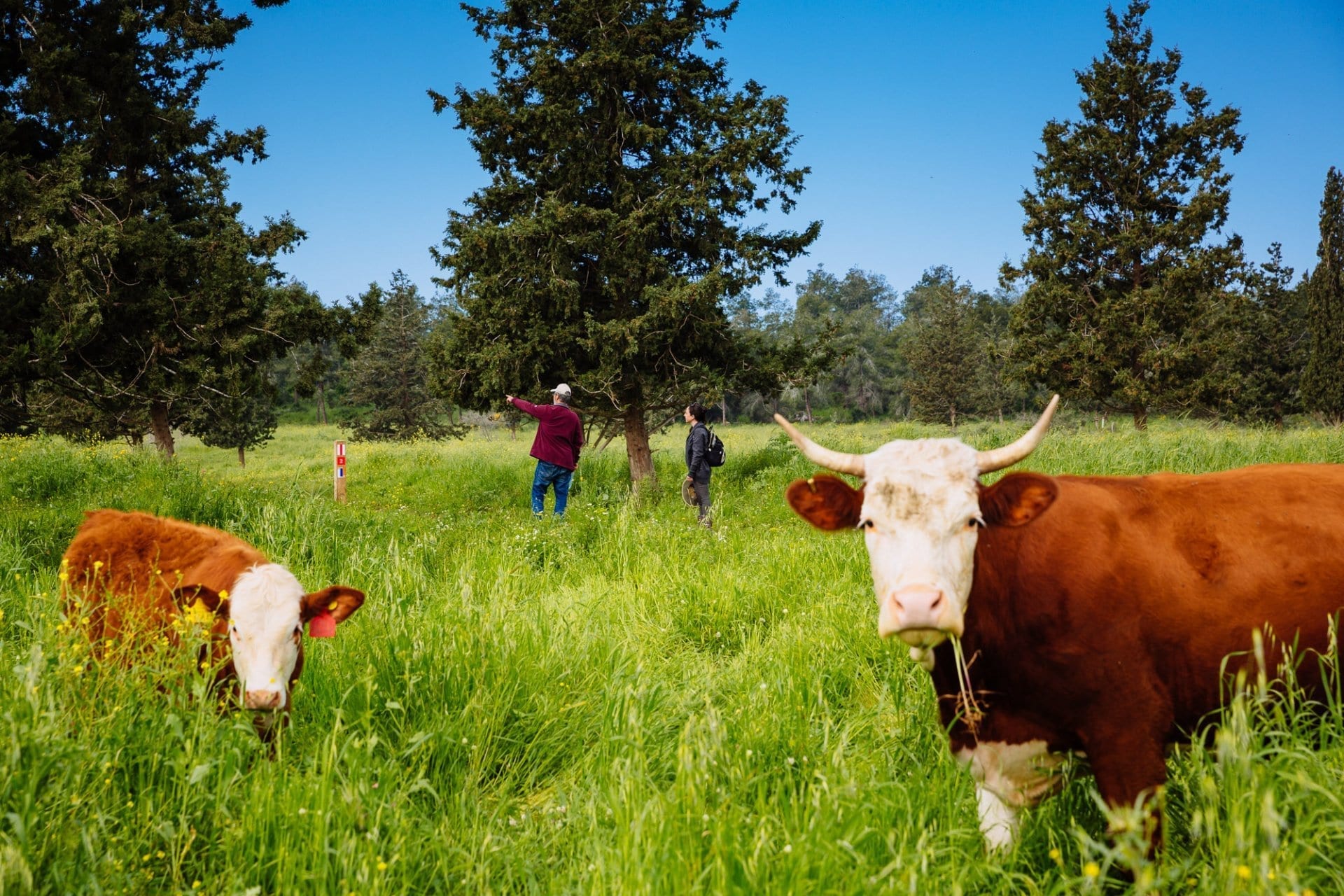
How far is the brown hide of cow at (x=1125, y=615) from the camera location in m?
2.50

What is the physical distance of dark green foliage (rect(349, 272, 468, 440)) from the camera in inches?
1464

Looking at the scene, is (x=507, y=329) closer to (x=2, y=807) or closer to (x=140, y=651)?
(x=140, y=651)

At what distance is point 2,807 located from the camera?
2041 mm

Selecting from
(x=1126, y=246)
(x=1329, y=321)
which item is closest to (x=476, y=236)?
(x=1126, y=246)

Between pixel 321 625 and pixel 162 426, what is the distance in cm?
1305

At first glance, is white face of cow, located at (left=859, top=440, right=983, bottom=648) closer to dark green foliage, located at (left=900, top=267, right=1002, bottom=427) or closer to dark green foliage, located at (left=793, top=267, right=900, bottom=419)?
dark green foliage, located at (left=793, top=267, right=900, bottom=419)

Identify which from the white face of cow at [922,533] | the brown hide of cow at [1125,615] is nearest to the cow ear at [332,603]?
the white face of cow at [922,533]

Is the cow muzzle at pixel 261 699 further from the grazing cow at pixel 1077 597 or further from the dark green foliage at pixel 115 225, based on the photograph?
the dark green foliage at pixel 115 225

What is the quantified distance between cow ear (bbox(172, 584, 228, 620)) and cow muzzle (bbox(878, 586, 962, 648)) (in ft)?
9.81

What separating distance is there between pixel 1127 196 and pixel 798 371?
1471cm

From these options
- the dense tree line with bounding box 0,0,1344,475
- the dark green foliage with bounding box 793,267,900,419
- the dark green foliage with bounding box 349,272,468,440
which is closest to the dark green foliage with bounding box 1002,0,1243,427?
the dense tree line with bounding box 0,0,1344,475

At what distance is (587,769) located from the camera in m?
3.00

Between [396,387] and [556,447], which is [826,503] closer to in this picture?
[556,447]

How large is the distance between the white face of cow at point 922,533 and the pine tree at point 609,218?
8609 millimetres
